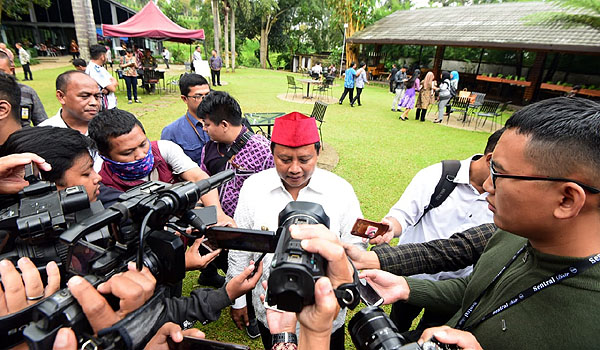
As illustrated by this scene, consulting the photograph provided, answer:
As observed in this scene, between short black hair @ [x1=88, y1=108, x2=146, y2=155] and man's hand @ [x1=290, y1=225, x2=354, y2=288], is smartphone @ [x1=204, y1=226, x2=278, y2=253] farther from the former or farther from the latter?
short black hair @ [x1=88, y1=108, x2=146, y2=155]

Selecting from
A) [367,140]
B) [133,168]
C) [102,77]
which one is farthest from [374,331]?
[367,140]

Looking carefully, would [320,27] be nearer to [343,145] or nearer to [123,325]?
[343,145]

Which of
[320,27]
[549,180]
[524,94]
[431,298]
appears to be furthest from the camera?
[320,27]

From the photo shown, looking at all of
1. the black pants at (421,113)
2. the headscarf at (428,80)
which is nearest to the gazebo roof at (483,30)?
the headscarf at (428,80)

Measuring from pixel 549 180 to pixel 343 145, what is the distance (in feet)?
23.6

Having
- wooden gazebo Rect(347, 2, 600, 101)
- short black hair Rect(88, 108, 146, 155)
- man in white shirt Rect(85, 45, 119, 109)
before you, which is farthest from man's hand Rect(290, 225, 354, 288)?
wooden gazebo Rect(347, 2, 600, 101)

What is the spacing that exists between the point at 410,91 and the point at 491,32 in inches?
319

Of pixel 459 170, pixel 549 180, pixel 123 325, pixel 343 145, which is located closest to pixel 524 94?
pixel 343 145

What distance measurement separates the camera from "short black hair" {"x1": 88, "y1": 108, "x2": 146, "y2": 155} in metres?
2.20

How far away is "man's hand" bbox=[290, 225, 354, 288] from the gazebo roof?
1426 centimetres

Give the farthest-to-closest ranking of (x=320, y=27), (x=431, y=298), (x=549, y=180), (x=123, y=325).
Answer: (x=320, y=27) < (x=431, y=298) < (x=549, y=180) < (x=123, y=325)

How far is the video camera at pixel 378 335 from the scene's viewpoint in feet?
3.20

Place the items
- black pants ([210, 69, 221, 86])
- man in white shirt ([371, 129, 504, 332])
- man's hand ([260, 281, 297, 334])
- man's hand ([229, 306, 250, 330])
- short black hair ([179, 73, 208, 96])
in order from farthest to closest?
black pants ([210, 69, 221, 86]) → short black hair ([179, 73, 208, 96]) → man's hand ([229, 306, 250, 330]) → man in white shirt ([371, 129, 504, 332]) → man's hand ([260, 281, 297, 334])

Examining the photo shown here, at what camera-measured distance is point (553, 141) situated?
106 centimetres
